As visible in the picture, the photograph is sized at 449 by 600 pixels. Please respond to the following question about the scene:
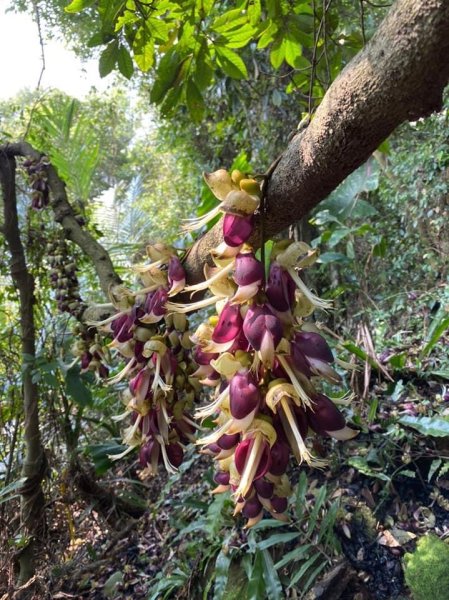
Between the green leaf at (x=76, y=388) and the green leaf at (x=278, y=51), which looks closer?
the green leaf at (x=278, y=51)

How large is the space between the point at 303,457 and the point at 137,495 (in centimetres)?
230

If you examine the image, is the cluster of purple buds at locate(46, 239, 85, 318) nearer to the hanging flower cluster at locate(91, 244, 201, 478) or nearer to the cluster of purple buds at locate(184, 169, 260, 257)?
the hanging flower cluster at locate(91, 244, 201, 478)

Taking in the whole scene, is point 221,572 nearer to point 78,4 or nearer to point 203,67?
point 203,67

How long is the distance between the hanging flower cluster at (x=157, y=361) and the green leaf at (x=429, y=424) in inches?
43.4

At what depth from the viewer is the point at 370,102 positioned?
424mm

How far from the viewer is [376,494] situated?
166 cm

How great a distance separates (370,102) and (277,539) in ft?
5.06

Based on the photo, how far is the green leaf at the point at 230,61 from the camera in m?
1.08

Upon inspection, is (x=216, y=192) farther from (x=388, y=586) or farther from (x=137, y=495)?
(x=137, y=495)

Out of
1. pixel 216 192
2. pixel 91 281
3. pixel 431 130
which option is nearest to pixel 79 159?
pixel 91 281

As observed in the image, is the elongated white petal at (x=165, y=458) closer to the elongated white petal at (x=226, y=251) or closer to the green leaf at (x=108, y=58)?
the elongated white petal at (x=226, y=251)

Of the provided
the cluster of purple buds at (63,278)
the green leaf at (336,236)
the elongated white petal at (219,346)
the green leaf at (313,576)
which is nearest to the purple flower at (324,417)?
the elongated white petal at (219,346)

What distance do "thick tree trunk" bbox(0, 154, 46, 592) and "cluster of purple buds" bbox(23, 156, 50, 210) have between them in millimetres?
182

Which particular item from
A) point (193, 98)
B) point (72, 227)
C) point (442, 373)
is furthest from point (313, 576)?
point (193, 98)
